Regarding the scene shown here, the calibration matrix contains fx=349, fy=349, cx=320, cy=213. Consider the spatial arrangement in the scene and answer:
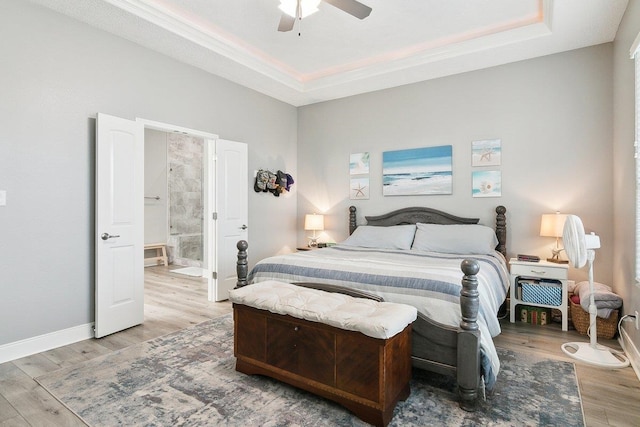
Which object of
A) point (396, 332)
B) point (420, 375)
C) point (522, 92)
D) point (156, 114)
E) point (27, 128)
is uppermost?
point (522, 92)

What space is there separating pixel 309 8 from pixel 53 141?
2.42 meters

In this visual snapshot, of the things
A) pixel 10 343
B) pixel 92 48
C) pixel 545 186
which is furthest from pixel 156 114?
pixel 545 186

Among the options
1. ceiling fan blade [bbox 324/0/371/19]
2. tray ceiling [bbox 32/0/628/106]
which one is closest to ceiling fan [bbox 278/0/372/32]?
ceiling fan blade [bbox 324/0/371/19]

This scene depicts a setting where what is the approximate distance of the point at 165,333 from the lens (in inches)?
130

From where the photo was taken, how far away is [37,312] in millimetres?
2910

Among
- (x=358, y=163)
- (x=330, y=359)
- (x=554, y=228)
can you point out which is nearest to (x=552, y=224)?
(x=554, y=228)

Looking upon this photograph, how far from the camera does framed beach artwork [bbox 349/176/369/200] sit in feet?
16.7

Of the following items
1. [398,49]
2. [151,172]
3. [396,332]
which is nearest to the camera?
[396,332]

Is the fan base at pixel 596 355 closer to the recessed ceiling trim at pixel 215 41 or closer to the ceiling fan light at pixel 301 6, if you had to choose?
the ceiling fan light at pixel 301 6

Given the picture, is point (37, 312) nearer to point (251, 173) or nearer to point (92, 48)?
point (92, 48)

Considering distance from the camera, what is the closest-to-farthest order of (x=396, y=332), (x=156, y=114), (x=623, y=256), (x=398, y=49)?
1. (x=396, y=332)
2. (x=623, y=256)
3. (x=156, y=114)
4. (x=398, y=49)

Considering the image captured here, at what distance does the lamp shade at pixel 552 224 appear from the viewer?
3.51 metres

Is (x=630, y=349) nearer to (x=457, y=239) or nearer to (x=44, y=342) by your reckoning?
(x=457, y=239)

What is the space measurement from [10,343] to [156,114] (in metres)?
2.42
